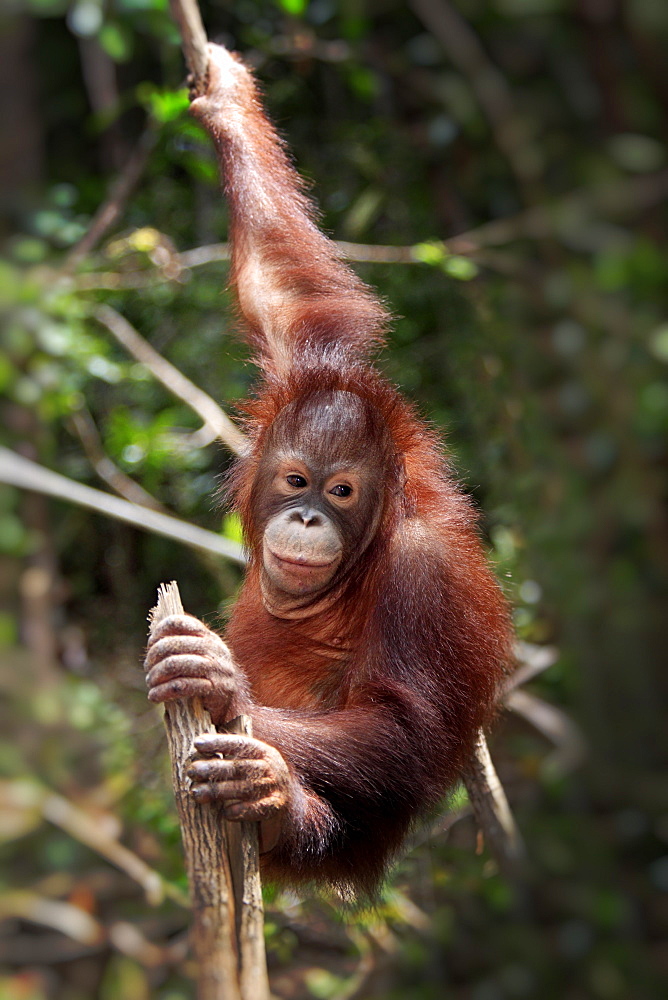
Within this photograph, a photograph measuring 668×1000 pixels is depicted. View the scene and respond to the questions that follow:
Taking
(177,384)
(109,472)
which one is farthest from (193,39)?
(109,472)

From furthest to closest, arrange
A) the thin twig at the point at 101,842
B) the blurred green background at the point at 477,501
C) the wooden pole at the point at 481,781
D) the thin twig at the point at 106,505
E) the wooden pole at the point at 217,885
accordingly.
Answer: the thin twig at the point at 101,842 → the blurred green background at the point at 477,501 → the thin twig at the point at 106,505 → the wooden pole at the point at 481,781 → the wooden pole at the point at 217,885

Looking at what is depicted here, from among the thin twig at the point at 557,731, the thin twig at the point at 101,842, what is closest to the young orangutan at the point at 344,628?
the thin twig at the point at 557,731

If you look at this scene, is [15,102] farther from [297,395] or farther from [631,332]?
Result: [631,332]

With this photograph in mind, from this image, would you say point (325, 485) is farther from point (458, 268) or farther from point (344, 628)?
point (458, 268)

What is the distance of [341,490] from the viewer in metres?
2.12

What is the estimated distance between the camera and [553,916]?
11.1ft

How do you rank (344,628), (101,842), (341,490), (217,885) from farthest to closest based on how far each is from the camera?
(101,842)
(344,628)
(341,490)
(217,885)

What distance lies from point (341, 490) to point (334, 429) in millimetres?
139

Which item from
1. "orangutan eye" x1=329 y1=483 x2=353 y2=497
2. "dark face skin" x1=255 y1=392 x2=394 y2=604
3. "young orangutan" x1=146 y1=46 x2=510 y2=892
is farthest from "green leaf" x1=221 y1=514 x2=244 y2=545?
"orangutan eye" x1=329 y1=483 x2=353 y2=497

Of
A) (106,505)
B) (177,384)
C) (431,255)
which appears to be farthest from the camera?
(177,384)

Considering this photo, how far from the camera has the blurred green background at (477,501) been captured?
313 cm

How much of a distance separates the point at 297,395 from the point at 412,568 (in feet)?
1.67

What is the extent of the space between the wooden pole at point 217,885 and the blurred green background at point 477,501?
1010 mm

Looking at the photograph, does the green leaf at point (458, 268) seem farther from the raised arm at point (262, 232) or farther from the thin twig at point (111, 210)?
the thin twig at point (111, 210)
